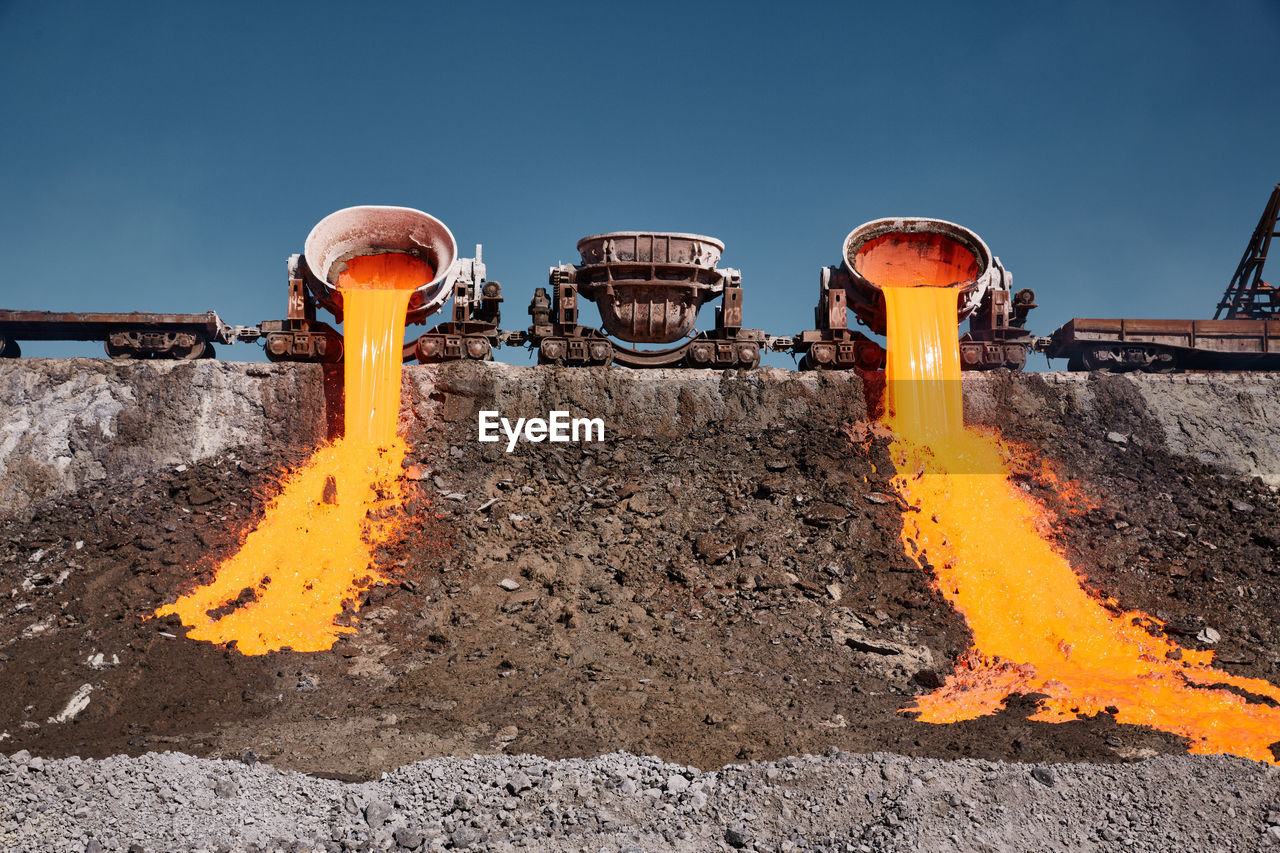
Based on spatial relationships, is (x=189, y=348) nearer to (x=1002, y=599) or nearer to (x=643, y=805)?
(x=643, y=805)

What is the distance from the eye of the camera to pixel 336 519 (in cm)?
1241

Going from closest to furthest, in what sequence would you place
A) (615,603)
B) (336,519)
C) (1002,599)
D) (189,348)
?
(615,603), (1002,599), (336,519), (189,348)

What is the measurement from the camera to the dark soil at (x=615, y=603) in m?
8.14

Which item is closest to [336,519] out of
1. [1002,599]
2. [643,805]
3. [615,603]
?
[615,603]

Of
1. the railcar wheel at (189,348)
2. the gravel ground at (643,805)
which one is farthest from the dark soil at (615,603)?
the railcar wheel at (189,348)

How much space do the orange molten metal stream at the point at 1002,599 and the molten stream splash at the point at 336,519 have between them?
622cm

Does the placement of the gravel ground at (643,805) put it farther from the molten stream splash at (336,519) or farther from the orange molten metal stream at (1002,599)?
the molten stream splash at (336,519)

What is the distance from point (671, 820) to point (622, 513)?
616cm

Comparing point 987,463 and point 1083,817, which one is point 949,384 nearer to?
point 987,463

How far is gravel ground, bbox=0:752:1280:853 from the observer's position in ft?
20.7

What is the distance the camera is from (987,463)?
1365 centimetres

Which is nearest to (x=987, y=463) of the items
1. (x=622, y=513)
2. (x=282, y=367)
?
(x=622, y=513)

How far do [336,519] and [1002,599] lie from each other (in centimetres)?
781

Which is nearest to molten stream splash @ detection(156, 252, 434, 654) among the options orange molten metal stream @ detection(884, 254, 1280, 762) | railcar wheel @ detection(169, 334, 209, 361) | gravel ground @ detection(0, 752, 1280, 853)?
railcar wheel @ detection(169, 334, 209, 361)
